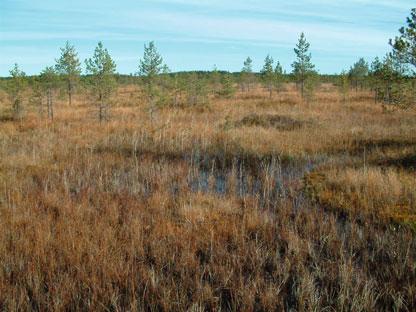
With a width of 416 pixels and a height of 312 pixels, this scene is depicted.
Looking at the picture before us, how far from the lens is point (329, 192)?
712cm

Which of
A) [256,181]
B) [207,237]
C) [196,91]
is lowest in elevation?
[207,237]

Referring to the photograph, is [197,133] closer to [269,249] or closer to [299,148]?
[299,148]

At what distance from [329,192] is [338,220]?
1.35 m

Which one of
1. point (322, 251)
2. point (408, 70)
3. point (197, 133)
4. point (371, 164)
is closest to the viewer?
point (322, 251)

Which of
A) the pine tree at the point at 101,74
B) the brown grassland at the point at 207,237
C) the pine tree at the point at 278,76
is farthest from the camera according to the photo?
the pine tree at the point at 278,76

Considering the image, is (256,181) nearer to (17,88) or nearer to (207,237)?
(207,237)

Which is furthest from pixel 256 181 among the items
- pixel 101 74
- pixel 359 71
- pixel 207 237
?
pixel 359 71

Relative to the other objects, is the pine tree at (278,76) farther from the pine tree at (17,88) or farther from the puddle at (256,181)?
the puddle at (256,181)

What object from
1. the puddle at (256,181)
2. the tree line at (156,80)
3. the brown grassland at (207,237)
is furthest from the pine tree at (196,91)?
the brown grassland at (207,237)

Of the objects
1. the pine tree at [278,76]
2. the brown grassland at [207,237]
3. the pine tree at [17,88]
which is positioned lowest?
the brown grassland at [207,237]

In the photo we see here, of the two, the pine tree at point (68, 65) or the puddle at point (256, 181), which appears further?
the pine tree at point (68, 65)

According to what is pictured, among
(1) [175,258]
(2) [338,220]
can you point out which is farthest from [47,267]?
(2) [338,220]

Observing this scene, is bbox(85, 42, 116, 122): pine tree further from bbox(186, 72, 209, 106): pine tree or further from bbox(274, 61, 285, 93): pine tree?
bbox(274, 61, 285, 93): pine tree

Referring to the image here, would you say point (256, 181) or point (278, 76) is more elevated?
point (278, 76)
